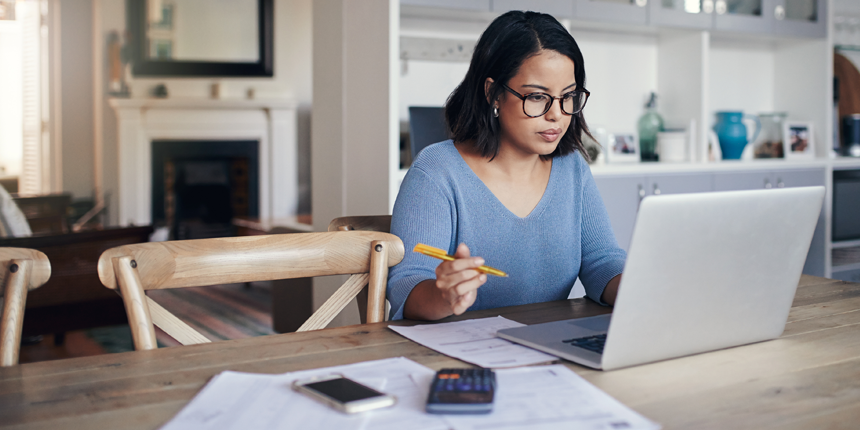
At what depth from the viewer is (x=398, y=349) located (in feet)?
2.92

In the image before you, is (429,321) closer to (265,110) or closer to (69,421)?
(69,421)

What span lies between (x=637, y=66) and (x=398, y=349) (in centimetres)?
310

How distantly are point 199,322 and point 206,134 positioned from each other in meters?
2.70

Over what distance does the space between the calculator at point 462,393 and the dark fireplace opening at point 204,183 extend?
17.9ft

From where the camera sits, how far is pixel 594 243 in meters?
1.45

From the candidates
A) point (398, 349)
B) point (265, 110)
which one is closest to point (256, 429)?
point (398, 349)

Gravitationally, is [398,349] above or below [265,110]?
below

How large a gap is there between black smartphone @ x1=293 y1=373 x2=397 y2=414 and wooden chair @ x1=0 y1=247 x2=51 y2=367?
1.35 ft

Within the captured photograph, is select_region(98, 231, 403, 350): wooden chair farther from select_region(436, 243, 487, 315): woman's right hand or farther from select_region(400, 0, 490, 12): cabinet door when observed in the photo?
select_region(400, 0, 490, 12): cabinet door

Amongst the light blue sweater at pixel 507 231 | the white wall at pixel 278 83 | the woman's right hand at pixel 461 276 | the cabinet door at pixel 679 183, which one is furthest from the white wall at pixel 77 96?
the woman's right hand at pixel 461 276

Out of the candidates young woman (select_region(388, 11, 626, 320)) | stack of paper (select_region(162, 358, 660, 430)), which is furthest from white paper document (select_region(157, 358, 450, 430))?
young woman (select_region(388, 11, 626, 320))

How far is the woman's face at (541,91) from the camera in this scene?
1345 millimetres

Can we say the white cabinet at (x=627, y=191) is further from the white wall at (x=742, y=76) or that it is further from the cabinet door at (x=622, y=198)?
the white wall at (x=742, y=76)

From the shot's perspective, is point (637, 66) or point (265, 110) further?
point (265, 110)
